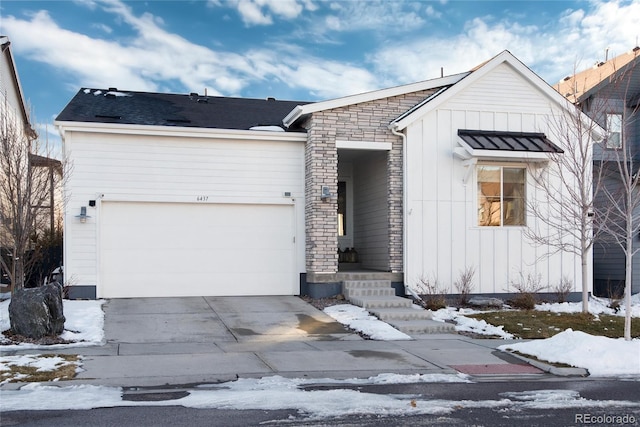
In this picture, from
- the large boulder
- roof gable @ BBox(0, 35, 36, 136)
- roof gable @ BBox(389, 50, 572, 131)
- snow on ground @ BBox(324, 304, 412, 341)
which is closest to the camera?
the large boulder

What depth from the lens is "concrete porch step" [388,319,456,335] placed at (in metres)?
11.7

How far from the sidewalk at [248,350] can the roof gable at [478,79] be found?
16.7 feet

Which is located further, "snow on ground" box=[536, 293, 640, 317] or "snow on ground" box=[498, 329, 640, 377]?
"snow on ground" box=[536, 293, 640, 317]

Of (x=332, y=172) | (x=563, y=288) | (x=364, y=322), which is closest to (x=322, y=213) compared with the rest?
(x=332, y=172)

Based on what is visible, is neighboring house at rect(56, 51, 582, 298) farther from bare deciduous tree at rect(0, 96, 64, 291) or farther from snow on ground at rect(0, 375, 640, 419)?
snow on ground at rect(0, 375, 640, 419)

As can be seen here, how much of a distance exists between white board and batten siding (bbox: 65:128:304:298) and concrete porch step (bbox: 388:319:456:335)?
3861mm

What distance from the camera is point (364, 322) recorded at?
11969 mm

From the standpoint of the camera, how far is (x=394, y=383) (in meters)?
7.63

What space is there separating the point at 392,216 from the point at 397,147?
169cm

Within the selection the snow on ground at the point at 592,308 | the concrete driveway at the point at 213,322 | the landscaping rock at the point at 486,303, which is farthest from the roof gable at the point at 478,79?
the concrete driveway at the point at 213,322

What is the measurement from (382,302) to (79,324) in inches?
240

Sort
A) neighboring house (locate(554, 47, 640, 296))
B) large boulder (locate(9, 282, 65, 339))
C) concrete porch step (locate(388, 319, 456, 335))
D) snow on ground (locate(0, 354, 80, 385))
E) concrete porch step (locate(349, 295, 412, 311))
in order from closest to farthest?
snow on ground (locate(0, 354, 80, 385))
large boulder (locate(9, 282, 65, 339))
concrete porch step (locate(388, 319, 456, 335))
concrete porch step (locate(349, 295, 412, 311))
neighboring house (locate(554, 47, 640, 296))

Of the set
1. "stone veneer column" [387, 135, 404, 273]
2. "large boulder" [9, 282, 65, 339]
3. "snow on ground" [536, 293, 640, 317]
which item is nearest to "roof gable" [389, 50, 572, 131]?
"stone veneer column" [387, 135, 404, 273]

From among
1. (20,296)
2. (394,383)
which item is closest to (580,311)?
(394,383)
